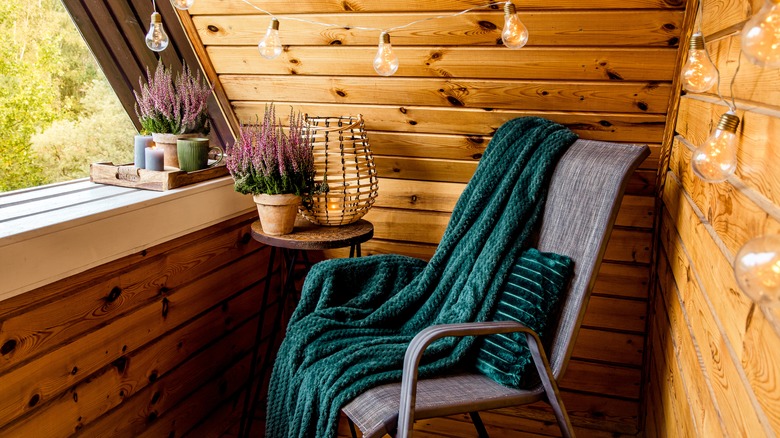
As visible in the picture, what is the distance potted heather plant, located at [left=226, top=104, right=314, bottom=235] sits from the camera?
1.99 m

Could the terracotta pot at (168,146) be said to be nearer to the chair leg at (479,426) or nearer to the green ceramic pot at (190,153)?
the green ceramic pot at (190,153)

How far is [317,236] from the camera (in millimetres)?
2045

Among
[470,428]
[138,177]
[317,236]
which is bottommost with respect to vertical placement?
[470,428]

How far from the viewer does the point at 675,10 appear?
1710 mm

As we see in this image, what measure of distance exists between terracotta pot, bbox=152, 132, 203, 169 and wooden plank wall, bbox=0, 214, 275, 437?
0.82 ft

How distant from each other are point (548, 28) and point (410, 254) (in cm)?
104

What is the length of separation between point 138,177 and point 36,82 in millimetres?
404

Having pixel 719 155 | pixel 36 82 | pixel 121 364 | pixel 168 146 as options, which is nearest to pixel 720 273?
pixel 719 155

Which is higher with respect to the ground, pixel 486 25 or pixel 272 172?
pixel 486 25

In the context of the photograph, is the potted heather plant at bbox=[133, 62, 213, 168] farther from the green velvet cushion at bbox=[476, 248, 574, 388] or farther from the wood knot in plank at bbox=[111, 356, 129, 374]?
the green velvet cushion at bbox=[476, 248, 574, 388]

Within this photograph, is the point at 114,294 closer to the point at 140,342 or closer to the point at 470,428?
the point at 140,342

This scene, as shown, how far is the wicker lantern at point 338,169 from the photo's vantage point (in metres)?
2.14

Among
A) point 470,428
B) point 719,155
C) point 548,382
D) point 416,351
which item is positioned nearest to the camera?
point 719,155

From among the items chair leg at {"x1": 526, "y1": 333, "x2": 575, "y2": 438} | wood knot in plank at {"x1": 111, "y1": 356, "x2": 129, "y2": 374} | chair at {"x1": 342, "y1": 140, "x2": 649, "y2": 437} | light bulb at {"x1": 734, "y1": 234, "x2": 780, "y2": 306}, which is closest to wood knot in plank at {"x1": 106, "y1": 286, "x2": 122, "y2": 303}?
wood knot in plank at {"x1": 111, "y1": 356, "x2": 129, "y2": 374}
